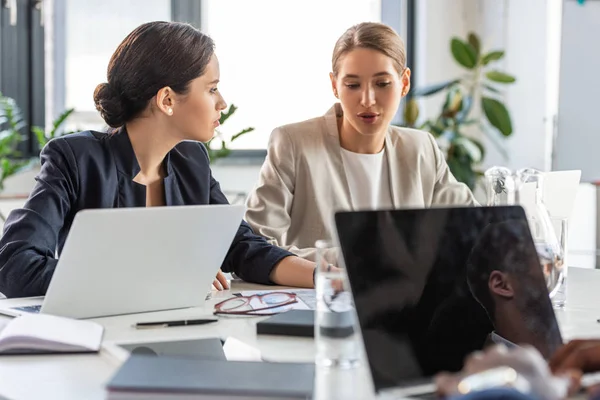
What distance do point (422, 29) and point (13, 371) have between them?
411cm

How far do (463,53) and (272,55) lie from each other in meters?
1.03

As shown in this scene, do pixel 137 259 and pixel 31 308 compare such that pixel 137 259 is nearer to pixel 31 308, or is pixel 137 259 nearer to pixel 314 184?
pixel 31 308

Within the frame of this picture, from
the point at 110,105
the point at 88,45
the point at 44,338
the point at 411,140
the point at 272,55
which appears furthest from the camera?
the point at 272,55

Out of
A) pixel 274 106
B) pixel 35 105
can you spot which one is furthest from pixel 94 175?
pixel 274 106

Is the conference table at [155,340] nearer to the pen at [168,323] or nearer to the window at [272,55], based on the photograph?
the pen at [168,323]

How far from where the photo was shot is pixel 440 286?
3.38 ft

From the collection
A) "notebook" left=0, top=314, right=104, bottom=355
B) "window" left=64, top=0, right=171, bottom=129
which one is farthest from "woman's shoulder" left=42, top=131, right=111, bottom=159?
"window" left=64, top=0, right=171, bottom=129

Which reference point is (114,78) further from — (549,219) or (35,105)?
(35,105)

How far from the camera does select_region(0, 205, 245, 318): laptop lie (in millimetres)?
1259

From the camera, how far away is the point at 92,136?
187cm

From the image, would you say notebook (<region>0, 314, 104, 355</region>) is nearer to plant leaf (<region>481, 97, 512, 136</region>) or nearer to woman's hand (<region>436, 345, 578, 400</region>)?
woman's hand (<region>436, 345, 578, 400</region>)

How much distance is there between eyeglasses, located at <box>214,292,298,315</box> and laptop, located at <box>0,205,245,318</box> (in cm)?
6

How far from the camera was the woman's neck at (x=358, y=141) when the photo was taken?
2.38m

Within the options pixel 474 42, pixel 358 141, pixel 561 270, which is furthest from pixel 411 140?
pixel 474 42
